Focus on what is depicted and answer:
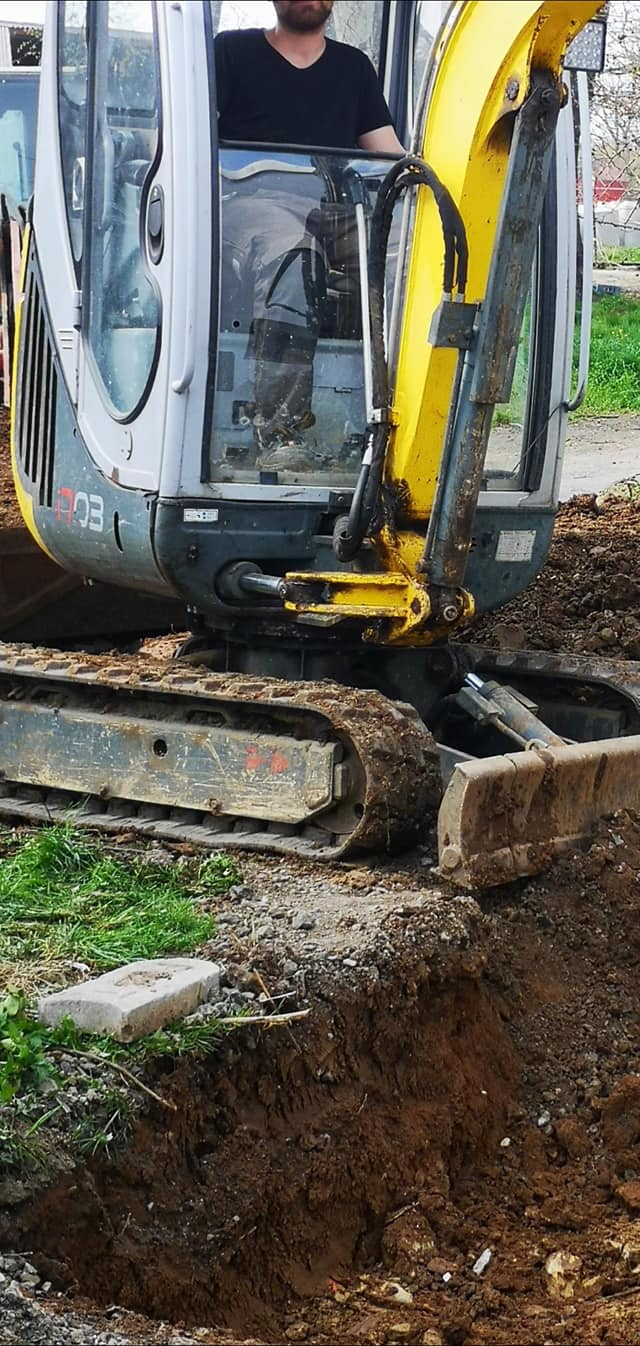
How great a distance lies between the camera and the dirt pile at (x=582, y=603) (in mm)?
6605

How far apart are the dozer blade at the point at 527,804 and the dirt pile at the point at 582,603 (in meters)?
1.59

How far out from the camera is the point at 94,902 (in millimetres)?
4684

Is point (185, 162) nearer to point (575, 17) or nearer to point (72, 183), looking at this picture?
point (72, 183)

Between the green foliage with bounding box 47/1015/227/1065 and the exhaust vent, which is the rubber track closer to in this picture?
the exhaust vent

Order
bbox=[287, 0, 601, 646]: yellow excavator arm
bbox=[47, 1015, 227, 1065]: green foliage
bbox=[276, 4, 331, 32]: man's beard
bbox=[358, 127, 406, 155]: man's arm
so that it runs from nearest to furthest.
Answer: bbox=[47, 1015, 227, 1065]: green foliage → bbox=[287, 0, 601, 646]: yellow excavator arm → bbox=[276, 4, 331, 32]: man's beard → bbox=[358, 127, 406, 155]: man's arm

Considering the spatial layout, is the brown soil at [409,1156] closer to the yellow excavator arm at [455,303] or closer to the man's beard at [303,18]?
the yellow excavator arm at [455,303]

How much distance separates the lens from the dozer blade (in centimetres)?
456

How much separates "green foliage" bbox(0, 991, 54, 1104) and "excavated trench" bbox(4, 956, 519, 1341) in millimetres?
234

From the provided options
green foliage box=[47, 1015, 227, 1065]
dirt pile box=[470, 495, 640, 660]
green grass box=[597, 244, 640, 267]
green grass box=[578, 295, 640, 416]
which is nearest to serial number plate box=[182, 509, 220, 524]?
green foliage box=[47, 1015, 227, 1065]

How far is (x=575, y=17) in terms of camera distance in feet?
14.1

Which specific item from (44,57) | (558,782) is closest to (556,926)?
(558,782)

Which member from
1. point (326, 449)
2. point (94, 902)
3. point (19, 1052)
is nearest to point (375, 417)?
point (326, 449)

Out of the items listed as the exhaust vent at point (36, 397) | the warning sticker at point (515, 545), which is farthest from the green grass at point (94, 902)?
the warning sticker at point (515, 545)

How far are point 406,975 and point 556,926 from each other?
68 cm
